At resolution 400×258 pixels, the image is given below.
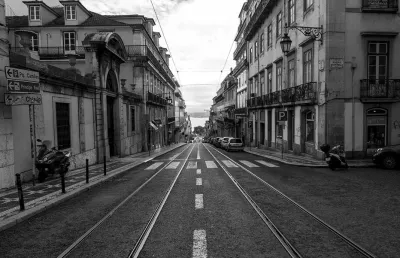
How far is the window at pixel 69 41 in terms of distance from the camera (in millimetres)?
30281

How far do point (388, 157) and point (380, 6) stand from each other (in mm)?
8940

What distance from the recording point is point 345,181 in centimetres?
1004

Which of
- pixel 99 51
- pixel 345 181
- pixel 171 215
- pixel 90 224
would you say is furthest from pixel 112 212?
pixel 99 51

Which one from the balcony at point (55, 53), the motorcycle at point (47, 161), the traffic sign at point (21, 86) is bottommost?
the motorcycle at point (47, 161)

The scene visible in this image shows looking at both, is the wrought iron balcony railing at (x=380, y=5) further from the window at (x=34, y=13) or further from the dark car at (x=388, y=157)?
the window at (x=34, y=13)

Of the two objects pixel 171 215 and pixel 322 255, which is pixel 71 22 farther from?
pixel 322 255

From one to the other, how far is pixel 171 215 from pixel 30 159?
632 cm

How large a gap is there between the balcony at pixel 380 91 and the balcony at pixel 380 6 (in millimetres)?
3980

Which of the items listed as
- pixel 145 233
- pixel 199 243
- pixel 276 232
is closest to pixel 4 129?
pixel 145 233

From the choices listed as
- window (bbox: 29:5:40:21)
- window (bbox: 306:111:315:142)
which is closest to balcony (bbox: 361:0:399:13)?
window (bbox: 306:111:315:142)

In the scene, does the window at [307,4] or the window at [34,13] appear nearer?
the window at [307,4]

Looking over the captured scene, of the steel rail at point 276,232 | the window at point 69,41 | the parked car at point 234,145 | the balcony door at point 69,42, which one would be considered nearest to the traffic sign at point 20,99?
the steel rail at point 276,232

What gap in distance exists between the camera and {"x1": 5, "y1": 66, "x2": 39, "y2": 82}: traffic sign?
285 inches

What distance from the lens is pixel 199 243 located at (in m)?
4.56
